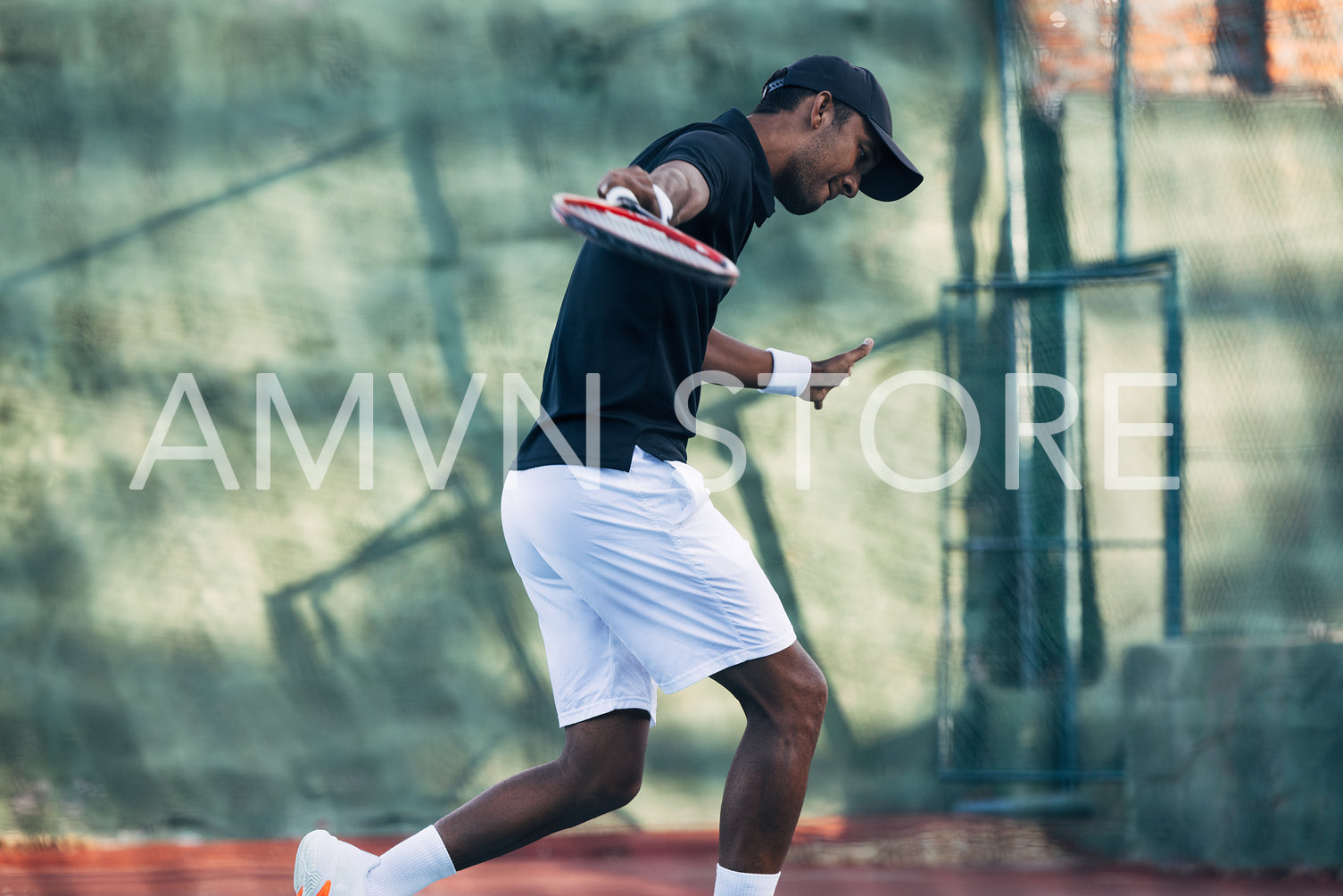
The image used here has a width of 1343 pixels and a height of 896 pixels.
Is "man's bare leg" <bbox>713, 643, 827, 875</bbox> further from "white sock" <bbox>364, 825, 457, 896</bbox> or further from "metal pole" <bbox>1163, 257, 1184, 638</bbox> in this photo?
"metal pole" <bbox>1163, 257, 1184, 638</bbox>

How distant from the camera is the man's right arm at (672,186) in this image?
1668 mm

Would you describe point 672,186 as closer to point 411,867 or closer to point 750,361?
→ point 750,361

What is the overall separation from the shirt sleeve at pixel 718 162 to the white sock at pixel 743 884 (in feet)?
3.70

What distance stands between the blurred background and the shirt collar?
1.94 metres

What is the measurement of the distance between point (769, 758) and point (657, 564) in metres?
0.38

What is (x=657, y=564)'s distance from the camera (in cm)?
203

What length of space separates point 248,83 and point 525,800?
2883 mm

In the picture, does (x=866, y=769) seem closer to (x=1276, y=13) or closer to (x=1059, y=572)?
(x=1059, y=572)

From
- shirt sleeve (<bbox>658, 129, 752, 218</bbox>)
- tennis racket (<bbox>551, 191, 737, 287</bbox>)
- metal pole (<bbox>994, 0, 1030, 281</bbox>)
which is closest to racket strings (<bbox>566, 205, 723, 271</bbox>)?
tennis racket (<bbox>551, 191, 737, 287</bbox>)

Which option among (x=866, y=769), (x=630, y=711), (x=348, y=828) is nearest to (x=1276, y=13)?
(x=866, y=769)

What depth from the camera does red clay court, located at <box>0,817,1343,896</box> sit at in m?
3.58

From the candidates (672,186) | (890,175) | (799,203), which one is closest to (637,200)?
(672,186)

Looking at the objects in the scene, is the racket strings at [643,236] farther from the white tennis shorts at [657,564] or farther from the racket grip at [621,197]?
the white tennis shorts at [657,564]

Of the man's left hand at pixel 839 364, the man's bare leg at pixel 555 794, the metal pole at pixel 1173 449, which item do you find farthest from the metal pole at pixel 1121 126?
the man's bare leg at pixel 555 794
